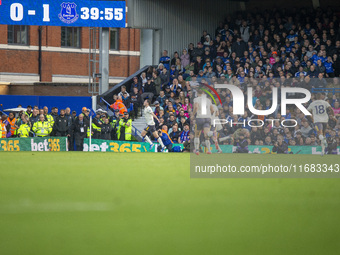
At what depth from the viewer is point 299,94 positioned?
15.5 m

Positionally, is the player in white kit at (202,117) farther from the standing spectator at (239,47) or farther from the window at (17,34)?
the window at (17,34)

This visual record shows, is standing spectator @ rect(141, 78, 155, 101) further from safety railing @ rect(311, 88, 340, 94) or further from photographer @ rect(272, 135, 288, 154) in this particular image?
safety railing @ rect(311, 88, 340, 94)

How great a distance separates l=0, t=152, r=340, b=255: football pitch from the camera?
642 centimetres

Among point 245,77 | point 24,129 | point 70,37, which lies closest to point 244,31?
point 245,77

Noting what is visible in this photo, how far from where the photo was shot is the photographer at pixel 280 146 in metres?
15.0

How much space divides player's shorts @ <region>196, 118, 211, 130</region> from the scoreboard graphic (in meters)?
6.29

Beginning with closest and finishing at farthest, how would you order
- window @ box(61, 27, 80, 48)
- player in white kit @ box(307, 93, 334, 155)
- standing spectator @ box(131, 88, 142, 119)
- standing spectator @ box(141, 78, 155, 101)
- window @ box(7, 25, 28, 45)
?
player in white kit @ box(307, 93, 334, 155) < standing spectator @ box(131, 88, 142, 119) < standing spectator @ box(141, 78, 155, 101) < window @ box(7, 25, 28, 45) < window @ box(61, 27, 80, 48)

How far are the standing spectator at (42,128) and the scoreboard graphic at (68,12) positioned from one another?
12.7 ft

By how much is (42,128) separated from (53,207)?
10.2m

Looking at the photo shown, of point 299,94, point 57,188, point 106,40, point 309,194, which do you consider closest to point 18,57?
point 106,40

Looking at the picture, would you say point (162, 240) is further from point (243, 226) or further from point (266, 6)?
point (266, 6)

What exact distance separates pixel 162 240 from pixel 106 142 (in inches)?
438

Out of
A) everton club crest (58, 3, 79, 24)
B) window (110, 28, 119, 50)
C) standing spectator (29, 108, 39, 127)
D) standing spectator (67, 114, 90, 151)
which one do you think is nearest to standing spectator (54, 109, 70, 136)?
standing spectator (67, 114, 90, 151)

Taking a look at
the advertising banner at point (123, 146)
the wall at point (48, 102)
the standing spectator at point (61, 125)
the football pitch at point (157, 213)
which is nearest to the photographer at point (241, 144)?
the football pitch at point (157, 213)
